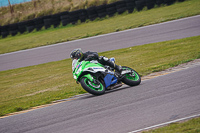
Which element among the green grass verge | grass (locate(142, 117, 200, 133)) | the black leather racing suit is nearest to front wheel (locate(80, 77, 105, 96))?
the black leather racing suit

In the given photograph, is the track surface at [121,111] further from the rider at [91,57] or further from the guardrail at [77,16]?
the guardrail at [77,16]

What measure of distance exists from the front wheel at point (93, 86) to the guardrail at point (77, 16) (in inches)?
657

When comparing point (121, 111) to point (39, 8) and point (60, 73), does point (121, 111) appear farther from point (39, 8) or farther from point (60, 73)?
point (39, 8)

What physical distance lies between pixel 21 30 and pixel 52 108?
2105 centimetres

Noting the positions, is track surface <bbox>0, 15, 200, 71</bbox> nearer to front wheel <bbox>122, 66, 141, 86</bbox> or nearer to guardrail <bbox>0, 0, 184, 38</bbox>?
guardrail <bbox>0, 0, 184, 38</bbox>

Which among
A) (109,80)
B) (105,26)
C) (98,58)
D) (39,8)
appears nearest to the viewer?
(109,80)

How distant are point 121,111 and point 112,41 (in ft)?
39.5

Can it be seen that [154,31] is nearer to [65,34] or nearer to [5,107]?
[65,34]

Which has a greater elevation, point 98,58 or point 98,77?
point 98,58

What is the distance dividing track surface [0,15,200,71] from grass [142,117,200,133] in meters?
10.7

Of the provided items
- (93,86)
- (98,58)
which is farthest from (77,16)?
(93,86)

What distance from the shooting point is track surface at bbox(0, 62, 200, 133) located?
560 cm

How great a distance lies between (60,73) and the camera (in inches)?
539

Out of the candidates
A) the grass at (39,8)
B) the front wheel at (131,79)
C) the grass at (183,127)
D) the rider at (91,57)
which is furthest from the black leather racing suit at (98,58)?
the grass at (39,8)
